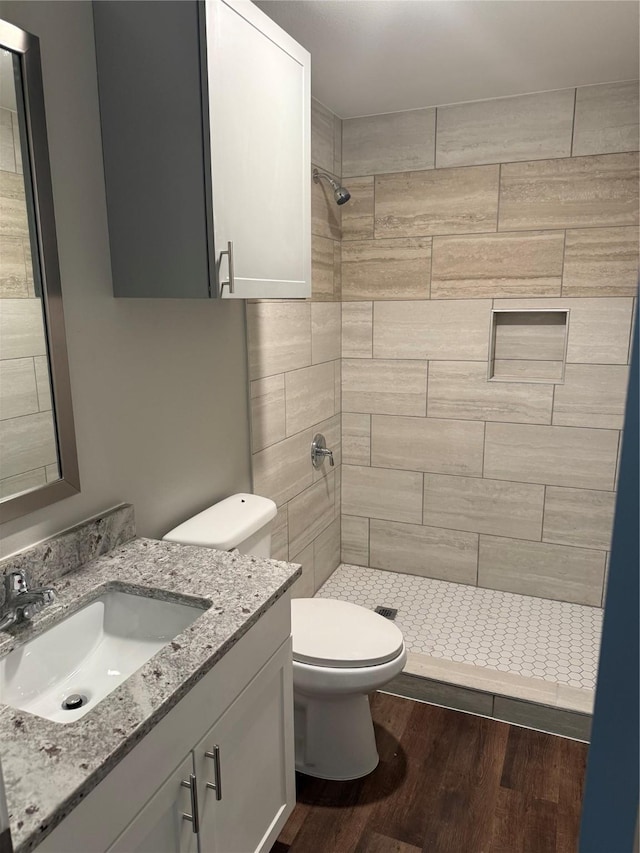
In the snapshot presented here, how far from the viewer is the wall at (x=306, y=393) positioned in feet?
8.01

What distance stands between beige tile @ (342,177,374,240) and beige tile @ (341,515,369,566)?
4.90 feet

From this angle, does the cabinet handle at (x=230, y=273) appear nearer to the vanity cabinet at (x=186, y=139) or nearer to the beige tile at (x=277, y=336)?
the vanity cabinet at (x=186, y=139)

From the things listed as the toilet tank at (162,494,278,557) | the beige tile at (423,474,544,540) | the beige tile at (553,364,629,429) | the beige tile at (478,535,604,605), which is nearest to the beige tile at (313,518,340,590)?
the beige tile at (423,474,544,540)

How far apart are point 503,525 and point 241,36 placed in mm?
2407

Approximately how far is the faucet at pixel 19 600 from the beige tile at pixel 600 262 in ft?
7.98

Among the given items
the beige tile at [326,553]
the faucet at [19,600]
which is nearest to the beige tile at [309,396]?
the beige tile at [326,553]

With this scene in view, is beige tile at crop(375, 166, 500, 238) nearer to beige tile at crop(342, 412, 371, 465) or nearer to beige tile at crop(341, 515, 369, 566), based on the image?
beige tile at crop(342, 412, 371, 465)

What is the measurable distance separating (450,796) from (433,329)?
1971mm

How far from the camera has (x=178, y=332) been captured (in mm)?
1895

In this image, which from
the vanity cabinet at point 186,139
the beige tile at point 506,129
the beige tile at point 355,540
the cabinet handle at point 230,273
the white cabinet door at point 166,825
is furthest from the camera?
the beige tile at point 355,540

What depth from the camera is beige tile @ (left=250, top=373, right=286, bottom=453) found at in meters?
2.38

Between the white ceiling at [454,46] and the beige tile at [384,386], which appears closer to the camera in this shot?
the white ceiling at [454,46]

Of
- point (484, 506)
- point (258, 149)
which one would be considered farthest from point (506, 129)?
point (484, 506)

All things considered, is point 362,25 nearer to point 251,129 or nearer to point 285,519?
point 251,129
